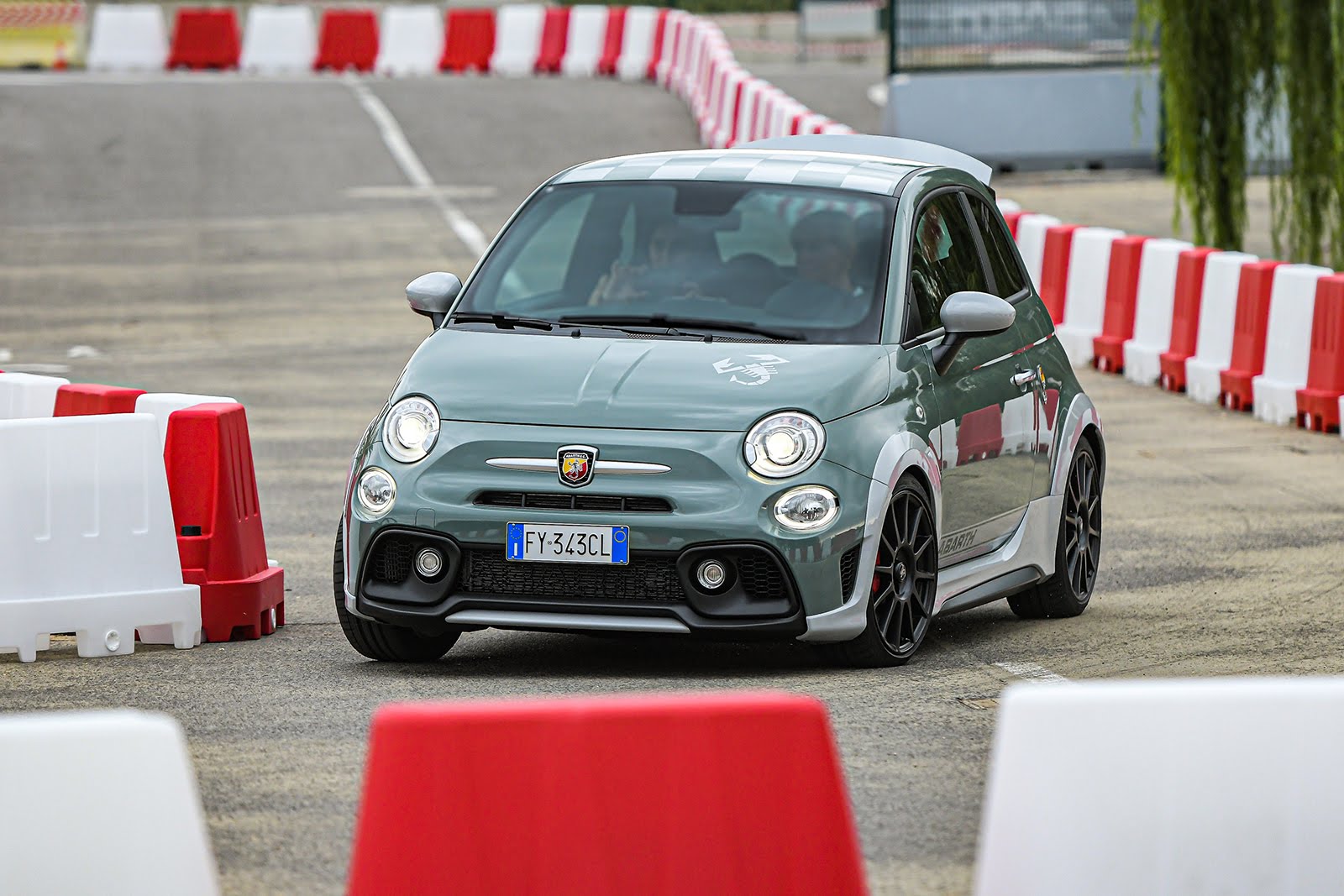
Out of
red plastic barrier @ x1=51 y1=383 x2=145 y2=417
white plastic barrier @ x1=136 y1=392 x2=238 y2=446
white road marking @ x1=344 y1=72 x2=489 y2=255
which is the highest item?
white plastic barrier @ x1=136 y1=392 x2=238 y2=446

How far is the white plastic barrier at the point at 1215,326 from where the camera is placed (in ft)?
53.6

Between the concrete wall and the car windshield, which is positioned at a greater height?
the car windshield

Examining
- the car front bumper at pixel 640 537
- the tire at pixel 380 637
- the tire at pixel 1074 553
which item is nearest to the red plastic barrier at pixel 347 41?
the tire at pixel 1074 553

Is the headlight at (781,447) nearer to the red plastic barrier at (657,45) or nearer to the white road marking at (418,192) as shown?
the white road marking at (418,192)

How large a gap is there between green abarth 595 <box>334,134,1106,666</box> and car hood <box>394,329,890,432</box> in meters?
0.01

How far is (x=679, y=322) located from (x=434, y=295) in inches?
37.3

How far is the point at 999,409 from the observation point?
365 inches

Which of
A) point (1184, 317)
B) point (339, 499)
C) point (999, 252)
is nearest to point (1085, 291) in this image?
point (1184, 317)

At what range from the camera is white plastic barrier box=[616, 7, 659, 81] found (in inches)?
1609

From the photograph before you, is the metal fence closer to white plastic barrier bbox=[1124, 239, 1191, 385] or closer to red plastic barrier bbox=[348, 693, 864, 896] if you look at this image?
white plastic barrier bbox=[1124, 239, 1191, 385]

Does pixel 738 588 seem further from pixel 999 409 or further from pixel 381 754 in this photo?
pixel 381 754

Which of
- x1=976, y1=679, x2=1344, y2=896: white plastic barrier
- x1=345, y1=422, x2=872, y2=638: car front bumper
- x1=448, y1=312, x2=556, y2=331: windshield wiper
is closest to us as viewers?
x1=976, y1=679, x2=1344, y2=896: white plastic barrier

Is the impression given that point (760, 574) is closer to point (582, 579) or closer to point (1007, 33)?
point (582, 579)

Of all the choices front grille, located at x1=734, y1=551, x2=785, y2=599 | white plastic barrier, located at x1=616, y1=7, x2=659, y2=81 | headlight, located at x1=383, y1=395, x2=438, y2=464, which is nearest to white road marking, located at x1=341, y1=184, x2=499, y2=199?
white plastic barrier, located at x1=616, y1=7, x2=659, y2=81
